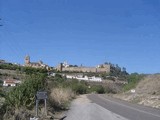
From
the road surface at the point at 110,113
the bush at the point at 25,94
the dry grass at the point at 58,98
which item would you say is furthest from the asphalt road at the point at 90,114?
the bush at the point at 25,94

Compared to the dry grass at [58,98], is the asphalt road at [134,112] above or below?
below

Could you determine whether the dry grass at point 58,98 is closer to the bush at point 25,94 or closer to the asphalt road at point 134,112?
the asphalt road at point 134,112

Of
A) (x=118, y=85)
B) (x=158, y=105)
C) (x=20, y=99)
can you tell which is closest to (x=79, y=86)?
(x=158, y=105)

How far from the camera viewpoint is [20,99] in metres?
23.6

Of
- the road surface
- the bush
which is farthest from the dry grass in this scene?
the bush

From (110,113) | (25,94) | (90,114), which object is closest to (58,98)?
(110,113)

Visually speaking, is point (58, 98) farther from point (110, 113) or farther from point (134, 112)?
point (110, 113)

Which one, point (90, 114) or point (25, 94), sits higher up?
point (25, 94)

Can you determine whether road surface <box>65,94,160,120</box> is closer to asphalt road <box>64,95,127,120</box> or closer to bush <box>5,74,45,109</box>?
asphalt road <box>64,95,127,120</box>

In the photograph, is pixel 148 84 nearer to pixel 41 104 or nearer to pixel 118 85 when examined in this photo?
pixel 41 104

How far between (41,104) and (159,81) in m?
50.3

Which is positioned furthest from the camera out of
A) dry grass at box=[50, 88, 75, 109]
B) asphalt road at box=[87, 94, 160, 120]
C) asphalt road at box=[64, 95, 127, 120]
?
dry grass at box=[50, 88, 75, 109]

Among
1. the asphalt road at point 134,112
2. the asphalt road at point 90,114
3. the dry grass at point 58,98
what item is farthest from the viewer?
the dry grass at point 58,98

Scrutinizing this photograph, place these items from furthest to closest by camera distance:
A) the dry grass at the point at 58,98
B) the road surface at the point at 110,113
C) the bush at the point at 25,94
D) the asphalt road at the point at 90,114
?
the dry grass at the point at 58,98
the road surface at the point at 110,113
the asphalt road at the point at 90,114
the bush at the point at 25,94
